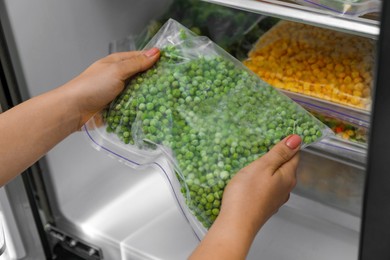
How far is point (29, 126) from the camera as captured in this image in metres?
1.17

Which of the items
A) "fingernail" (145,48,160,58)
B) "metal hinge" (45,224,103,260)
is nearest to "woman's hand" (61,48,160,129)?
"fingernail" (145,48,160,58)

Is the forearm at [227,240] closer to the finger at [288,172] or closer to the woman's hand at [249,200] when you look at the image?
the woman's hand at [249,200]

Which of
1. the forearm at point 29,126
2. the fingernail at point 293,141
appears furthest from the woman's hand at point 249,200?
the forearm at point 29,126

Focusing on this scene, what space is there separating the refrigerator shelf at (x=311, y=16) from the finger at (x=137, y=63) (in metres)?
0.15

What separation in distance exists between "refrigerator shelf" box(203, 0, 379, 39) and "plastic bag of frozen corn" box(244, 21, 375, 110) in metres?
0.22

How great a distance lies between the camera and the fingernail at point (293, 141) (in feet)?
3.55

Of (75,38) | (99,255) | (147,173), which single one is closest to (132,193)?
(147,173)

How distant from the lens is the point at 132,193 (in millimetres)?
1600

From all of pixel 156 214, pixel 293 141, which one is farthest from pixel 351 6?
pixel 156 214

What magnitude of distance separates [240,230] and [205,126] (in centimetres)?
21

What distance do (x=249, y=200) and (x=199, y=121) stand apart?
188 millimetres

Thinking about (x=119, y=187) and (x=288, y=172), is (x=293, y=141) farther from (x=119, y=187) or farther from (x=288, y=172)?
(x=119, y=187)

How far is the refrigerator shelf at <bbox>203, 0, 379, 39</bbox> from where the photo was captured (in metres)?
1.04

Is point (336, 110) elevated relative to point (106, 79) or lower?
lower
